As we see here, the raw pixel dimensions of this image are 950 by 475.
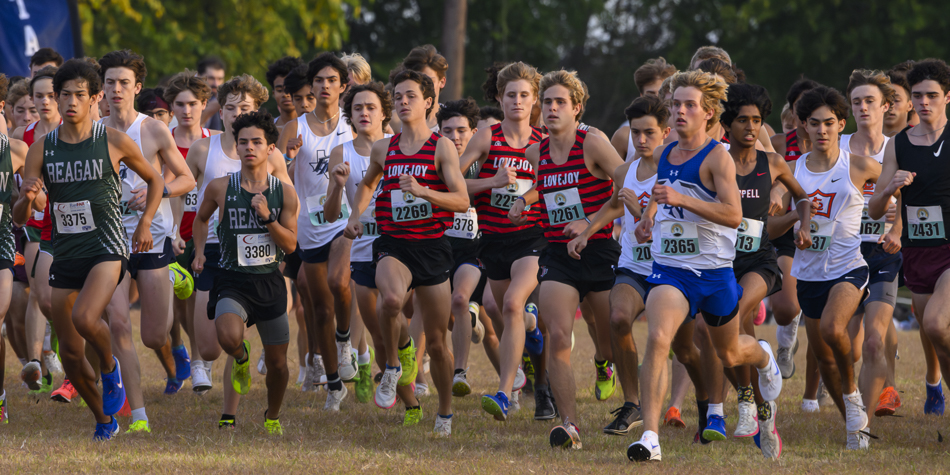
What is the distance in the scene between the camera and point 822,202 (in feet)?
22.8

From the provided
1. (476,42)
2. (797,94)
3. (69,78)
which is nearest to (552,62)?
(476,42)

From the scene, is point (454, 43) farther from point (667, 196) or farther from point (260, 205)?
point (667, 196)

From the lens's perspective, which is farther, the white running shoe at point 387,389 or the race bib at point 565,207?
the white running shoe at point 387,389

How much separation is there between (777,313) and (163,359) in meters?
4.78

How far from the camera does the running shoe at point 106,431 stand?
21.1 feet

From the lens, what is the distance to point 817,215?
23.0ft

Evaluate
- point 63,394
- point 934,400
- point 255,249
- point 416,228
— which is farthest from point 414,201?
point 934,400

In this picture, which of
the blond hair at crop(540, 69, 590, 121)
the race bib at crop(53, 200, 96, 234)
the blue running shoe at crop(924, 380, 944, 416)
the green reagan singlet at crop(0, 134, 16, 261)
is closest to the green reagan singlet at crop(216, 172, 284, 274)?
the race bib at crop(53, 200, 96, 234)

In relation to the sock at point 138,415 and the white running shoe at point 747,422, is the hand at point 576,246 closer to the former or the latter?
the white running shoe at point 747,422

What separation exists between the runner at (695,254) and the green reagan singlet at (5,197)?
4064 mm

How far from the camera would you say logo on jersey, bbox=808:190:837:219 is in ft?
22.8

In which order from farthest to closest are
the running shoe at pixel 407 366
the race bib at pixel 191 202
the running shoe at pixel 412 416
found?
the race bib at pixel 191 202 < the running shoe at pixel 412 416 < the running shoe at pixel 407 366

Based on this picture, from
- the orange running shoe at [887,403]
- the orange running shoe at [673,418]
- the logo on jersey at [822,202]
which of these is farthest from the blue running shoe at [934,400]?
the orange running shoe at [673,418]

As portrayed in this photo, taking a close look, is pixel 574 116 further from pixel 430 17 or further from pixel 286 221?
pixel 430 17
